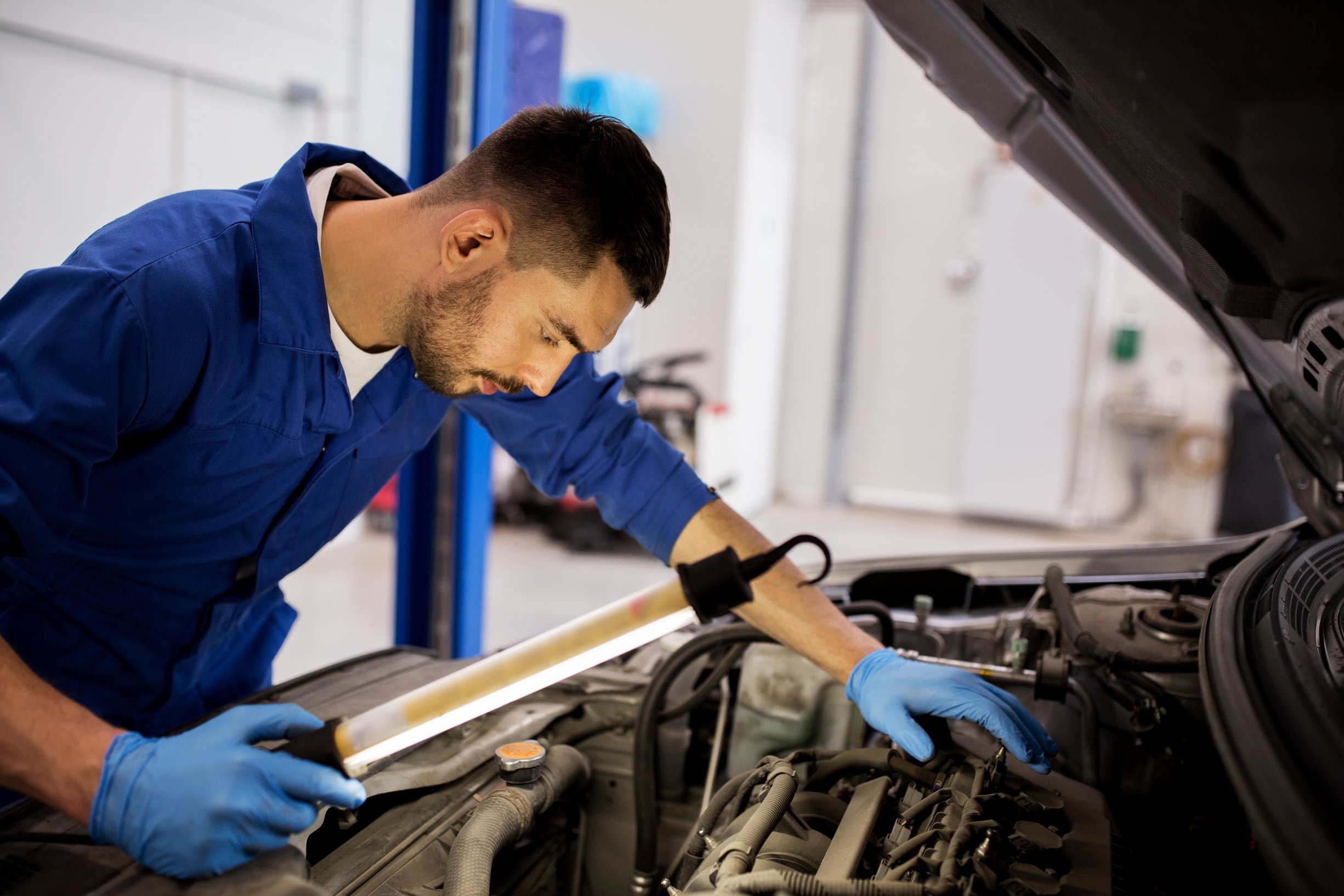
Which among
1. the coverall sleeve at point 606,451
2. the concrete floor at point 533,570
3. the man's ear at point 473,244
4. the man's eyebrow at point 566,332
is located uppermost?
the man's ear at point 473,244

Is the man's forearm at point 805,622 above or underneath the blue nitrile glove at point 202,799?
above

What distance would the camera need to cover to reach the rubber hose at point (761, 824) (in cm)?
86

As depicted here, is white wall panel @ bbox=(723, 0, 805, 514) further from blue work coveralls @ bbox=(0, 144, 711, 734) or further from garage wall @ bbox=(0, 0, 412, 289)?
blue work coveralls @ bbox=(0, 144, 711, 734)

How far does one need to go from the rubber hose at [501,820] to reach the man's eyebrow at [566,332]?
0.55 meters

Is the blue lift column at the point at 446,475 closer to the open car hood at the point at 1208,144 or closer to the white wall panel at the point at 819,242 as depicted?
the open car hood at the point at 1208,144

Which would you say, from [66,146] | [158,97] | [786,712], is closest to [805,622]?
[786,712]

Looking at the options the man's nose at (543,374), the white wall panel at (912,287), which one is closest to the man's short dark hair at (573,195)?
the man's nose at (543,374)

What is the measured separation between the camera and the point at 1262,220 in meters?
0.75

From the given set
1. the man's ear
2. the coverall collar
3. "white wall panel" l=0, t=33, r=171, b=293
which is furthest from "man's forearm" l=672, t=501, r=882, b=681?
"white wall panel" l=0, t=33, r=171, b=293

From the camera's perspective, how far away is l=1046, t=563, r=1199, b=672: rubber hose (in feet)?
3.82

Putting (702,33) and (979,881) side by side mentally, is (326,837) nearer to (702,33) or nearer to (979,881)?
(979,881)

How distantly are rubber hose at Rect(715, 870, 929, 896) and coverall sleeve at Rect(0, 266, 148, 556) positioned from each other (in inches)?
29.9

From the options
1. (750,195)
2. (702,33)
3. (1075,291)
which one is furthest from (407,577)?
(1075,291)

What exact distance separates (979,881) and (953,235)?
5.91 metres
